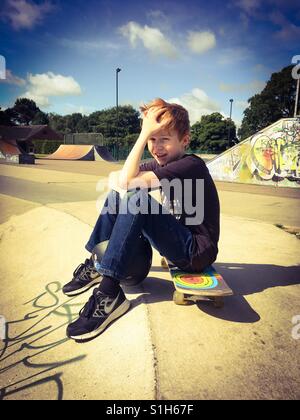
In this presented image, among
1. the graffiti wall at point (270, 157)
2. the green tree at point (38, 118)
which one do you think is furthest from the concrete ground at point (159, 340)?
the green tree at point (38, 118)

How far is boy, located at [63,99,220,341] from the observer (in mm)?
2021

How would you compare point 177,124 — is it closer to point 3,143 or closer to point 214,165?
point 214,165

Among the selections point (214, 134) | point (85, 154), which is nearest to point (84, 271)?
point (85, 154)

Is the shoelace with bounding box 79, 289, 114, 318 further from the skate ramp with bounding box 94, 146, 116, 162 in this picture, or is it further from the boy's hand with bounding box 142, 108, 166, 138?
the skate ramp with bounding box 94, 146, 116, 162

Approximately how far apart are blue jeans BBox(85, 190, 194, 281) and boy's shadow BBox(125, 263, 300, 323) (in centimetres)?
44

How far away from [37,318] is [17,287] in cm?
95

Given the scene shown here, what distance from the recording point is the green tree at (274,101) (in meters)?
51.2

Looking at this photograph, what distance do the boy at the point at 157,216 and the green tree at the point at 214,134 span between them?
2266 inches

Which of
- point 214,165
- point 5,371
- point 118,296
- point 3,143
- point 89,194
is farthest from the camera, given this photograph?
point 3,143

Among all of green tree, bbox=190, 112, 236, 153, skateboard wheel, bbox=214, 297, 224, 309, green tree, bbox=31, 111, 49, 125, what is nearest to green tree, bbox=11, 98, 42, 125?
green tree, bbox=31, 111, 49, 125

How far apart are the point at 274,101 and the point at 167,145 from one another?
193 ft

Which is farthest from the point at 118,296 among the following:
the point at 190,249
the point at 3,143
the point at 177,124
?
the point at 3,143

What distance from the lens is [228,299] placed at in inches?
100

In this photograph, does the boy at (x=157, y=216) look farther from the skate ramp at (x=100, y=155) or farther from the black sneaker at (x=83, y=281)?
the skate ramp at (x=100, y=155)
